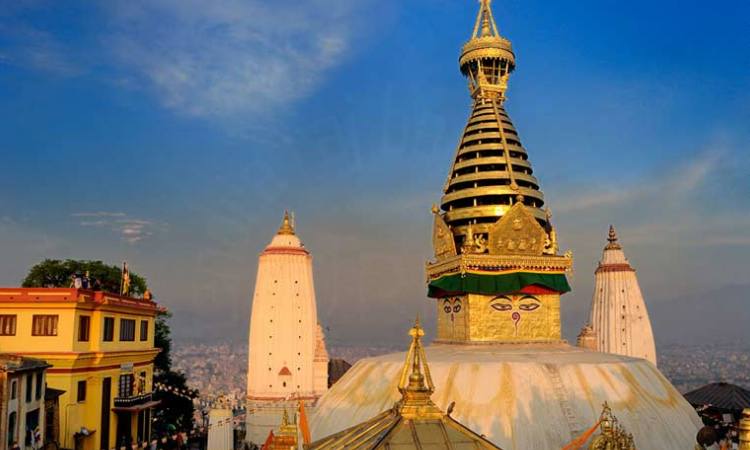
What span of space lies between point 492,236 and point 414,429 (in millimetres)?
19283

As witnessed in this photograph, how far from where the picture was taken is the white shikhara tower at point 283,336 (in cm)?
4472

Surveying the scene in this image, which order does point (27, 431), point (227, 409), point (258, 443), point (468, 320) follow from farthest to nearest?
point (258, 443) → point (227, 409) → point (468, 320) → point (27, 431)

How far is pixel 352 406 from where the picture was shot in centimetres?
2231

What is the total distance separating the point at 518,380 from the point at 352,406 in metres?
5.91

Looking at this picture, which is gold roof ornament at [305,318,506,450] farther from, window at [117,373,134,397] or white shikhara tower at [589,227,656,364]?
white shikhara tower at [589,227,656,364]

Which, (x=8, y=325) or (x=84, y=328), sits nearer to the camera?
(x=8, y=325)

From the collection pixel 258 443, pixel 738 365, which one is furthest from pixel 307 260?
pixel 738 365

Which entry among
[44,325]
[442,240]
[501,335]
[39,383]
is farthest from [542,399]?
[44,325]

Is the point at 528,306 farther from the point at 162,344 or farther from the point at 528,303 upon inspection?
the point at 162,344

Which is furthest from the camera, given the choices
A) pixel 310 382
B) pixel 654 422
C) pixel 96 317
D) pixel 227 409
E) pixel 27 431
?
pixel 310 382

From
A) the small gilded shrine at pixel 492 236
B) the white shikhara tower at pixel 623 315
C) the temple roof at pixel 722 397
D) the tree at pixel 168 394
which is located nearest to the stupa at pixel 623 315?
the white shikhara tower at pixel 623 315

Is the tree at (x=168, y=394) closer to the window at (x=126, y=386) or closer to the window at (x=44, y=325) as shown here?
the window at (x=126, y=386)

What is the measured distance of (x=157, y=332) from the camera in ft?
148

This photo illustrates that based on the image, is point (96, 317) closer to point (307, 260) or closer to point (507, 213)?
point (507, 213)
